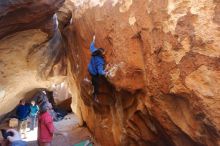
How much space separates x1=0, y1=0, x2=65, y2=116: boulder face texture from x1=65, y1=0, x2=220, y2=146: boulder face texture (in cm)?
150

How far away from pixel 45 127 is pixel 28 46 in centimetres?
335

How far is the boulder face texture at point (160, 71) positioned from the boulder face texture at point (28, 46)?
1.50m

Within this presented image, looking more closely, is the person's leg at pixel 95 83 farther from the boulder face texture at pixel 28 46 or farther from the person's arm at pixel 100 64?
the boulder face texture at pixel 28 46

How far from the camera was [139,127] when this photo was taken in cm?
545

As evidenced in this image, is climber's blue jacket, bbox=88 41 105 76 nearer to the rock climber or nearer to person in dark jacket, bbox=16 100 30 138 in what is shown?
person in dark jacket, bbox=16 100 30 138

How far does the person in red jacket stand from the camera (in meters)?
6.54

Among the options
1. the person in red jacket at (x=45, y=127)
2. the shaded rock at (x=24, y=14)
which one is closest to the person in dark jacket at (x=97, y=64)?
the person in red jacket at (x=45, y=127)

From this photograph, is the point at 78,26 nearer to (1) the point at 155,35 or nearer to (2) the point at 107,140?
(2) the point at 107,140

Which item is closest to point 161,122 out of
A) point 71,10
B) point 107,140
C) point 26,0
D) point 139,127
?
point 139,127

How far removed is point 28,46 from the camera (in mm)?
9055

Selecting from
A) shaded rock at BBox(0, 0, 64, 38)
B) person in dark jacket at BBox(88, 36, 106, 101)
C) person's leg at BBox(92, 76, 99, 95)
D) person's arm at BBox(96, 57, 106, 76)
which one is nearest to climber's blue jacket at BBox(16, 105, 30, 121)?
shaded rock at BBox(0, 0, 64, 38)

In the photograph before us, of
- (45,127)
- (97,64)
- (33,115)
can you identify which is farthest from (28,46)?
(33,115)

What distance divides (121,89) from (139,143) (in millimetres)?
1079

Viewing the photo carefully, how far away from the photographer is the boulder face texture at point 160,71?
11.9 feet
